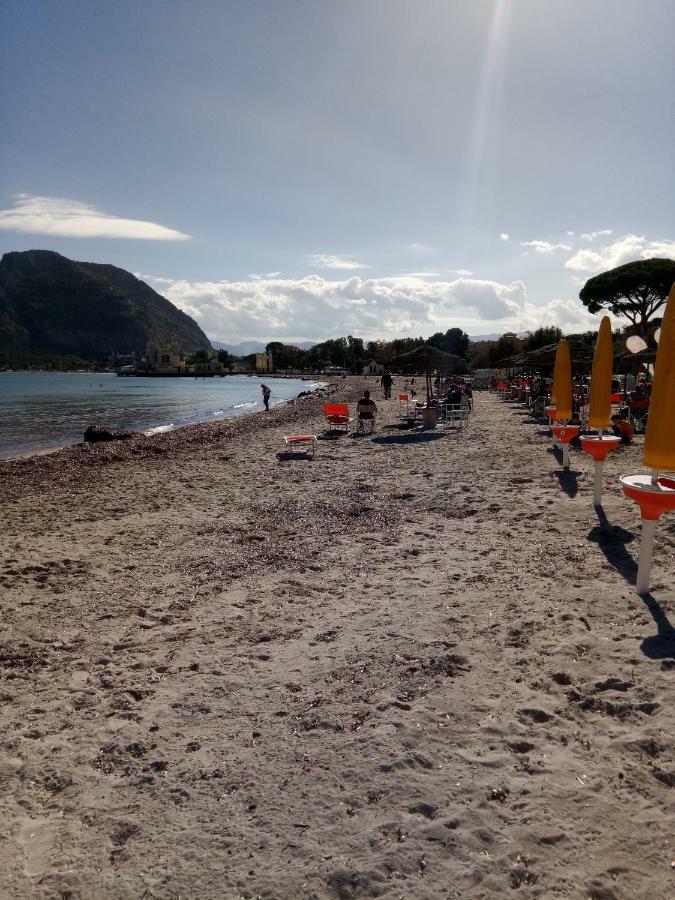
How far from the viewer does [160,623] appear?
4.64m

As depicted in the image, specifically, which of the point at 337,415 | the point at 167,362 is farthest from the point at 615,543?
the point at 167,362

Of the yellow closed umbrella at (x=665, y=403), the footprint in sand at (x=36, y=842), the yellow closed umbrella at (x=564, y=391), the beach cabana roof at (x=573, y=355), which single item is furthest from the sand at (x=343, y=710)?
the beach cabana roof at (x=573, y=355)

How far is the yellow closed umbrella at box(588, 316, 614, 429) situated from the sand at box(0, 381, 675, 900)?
1209 mm

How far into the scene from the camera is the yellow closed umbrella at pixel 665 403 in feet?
13.1

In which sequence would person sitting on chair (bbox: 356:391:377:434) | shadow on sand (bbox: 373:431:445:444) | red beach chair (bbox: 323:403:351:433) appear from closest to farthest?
A: 1. shadow on sand (bbox: 373:431:445:444)
2. person sitting on chair (bbox: 356:391:377:434)
3. red beach chair (bbox: 323:403:351:433)

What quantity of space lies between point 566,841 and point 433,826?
54 centimetres

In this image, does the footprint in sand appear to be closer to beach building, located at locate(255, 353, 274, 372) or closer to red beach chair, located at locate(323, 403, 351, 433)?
red beach chair, located at locate(323, 403, 351, 433)

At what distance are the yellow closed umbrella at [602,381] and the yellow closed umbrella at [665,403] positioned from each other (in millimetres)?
2325

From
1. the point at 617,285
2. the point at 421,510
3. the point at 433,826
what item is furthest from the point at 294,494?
the point at 617,285

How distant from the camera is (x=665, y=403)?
4.05 meters

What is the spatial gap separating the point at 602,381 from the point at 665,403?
8.12 ft

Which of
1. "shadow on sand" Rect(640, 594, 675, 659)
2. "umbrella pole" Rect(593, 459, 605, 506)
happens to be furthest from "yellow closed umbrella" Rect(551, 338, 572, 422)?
"shadow on sand" Rect(640, 594, 675, 659)

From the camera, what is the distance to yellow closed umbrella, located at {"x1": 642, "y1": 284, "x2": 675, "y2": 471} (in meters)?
3.99

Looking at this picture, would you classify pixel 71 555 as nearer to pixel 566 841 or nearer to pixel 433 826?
pixel 433 826
